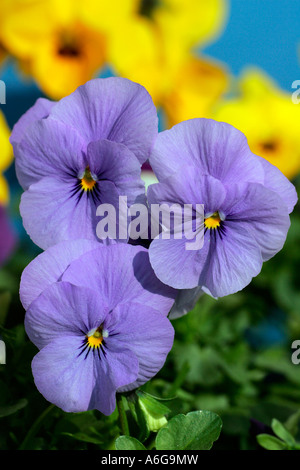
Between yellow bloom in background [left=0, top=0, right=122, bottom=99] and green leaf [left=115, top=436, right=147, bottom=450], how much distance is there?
1.07 metres

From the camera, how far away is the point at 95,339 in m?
0.50

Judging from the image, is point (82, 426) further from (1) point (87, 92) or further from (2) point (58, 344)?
(1) point (87, 92)

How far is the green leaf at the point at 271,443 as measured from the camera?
2.00ft

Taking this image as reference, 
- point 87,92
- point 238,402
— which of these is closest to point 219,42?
point 238,402

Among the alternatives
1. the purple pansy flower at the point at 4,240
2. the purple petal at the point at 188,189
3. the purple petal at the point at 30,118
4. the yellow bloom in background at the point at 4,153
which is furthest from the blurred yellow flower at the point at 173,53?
the purple petal at the point at 188,189

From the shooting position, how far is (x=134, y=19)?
146 centimetres

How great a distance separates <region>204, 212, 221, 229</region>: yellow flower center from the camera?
0.50m

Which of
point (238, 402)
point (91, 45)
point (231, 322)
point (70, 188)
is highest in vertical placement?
point (91, 45)

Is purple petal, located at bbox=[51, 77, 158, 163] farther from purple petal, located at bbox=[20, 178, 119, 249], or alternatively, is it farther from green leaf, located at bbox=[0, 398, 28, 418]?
green leaf, located at bbox=[0, 398, 28, 418]

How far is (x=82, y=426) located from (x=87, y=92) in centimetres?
30

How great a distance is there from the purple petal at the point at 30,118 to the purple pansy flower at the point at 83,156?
38mm

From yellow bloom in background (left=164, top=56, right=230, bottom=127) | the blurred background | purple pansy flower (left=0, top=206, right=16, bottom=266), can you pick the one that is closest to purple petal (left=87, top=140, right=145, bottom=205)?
the blurred background

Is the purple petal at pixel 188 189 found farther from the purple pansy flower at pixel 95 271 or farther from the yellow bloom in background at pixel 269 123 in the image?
the yellow bloom in background at pixel 269 123

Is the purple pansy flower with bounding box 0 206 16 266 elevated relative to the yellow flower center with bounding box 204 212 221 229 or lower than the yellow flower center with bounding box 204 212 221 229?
elevated
